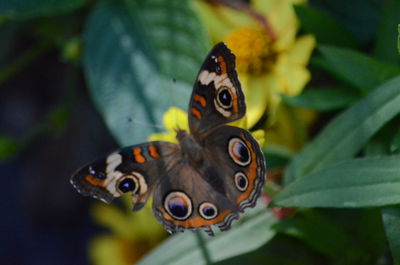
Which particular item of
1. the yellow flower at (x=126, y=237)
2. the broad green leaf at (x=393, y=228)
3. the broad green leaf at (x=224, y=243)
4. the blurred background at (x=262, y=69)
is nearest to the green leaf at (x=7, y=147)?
the blurred background at (x=262, y=69)

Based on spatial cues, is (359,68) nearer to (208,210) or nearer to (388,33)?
(388,33)

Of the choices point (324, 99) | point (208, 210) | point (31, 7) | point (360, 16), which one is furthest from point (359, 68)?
point (31, 7)

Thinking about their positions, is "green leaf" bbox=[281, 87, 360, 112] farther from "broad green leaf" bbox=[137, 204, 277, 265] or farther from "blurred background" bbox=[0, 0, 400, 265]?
"broad green leaf" bbox=[137, 204, 277, 265]

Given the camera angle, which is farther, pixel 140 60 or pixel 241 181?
pixel 140 60

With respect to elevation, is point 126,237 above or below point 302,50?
below

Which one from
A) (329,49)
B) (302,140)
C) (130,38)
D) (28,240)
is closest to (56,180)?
(28,240)

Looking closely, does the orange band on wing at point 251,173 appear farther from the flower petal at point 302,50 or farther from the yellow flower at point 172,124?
the flower petal at point 302,50

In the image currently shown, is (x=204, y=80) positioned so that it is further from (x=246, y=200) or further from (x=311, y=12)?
(x=311, y=12)
